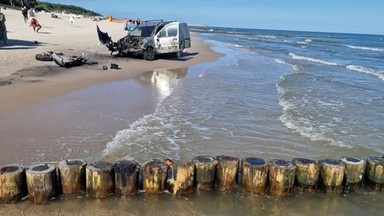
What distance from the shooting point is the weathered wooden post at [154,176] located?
509cm

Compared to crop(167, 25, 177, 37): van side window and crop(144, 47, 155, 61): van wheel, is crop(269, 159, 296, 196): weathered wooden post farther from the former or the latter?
crop(144, 47, 155, 61): van wheel

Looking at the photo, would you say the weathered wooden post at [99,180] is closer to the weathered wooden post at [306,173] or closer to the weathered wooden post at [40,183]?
the weathered wooden post at [40,183]

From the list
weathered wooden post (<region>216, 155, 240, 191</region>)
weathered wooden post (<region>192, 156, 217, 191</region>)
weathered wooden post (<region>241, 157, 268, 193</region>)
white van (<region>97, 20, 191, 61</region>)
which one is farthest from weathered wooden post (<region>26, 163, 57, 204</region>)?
white van (<region>97, 20, 191, 61</region>)

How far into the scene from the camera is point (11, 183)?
4648mm

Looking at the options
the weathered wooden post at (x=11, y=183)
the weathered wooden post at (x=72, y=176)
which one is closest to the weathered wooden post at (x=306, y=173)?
the weathered wooden post at (x=72, y=176)

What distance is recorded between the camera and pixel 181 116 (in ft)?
31.2

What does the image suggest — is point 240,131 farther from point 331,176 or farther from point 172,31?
point 172,31

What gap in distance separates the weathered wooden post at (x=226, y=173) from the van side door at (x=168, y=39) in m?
15.9

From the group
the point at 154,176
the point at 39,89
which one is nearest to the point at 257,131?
the point at 154,176

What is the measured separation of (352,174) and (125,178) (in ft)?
11.8

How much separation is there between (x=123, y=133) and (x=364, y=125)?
21.7 feet

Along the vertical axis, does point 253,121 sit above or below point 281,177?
below

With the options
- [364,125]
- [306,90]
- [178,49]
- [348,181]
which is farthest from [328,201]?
[178,49]

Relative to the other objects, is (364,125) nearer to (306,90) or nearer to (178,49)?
(306,90)
